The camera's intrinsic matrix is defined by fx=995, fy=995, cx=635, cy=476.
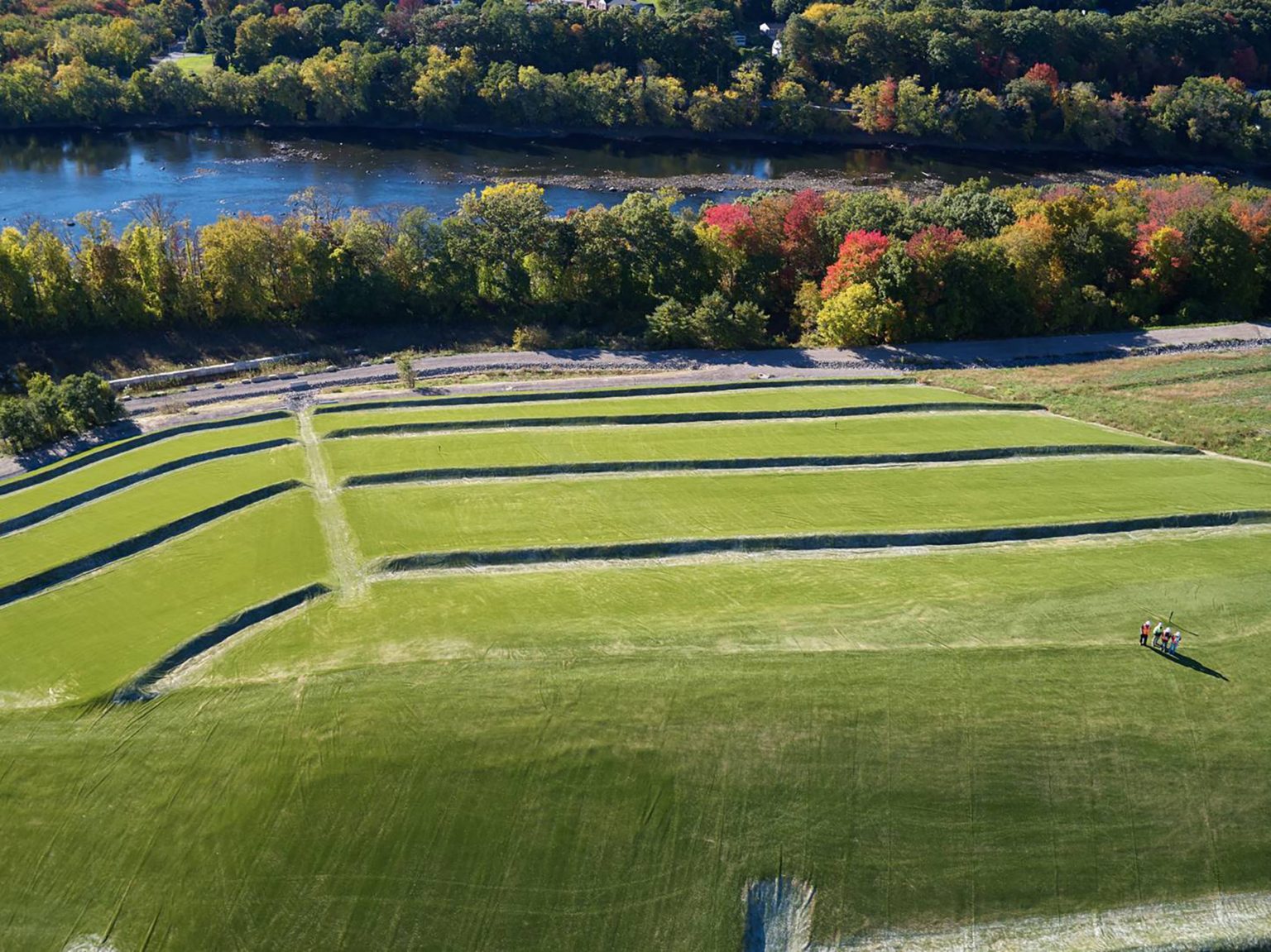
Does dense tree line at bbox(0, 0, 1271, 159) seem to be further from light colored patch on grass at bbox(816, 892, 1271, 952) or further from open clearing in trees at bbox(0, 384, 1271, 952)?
light colored patch on grass at bbox(816, 892, 1271, 952)

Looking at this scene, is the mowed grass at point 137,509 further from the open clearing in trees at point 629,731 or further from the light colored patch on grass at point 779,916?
the light colored patch on grass at point 779,916

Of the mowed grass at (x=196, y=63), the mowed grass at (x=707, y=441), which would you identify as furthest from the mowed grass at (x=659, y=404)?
the mowed grass at (x=196, y=63)

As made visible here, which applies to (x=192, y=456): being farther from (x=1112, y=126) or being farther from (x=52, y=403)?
(x=1112, y=126)

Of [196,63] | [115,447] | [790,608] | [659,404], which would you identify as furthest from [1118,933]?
[196,63]

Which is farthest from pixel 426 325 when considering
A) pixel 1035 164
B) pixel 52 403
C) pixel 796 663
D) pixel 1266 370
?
pixel 1035 164

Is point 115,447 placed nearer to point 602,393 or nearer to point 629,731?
point 602,393
